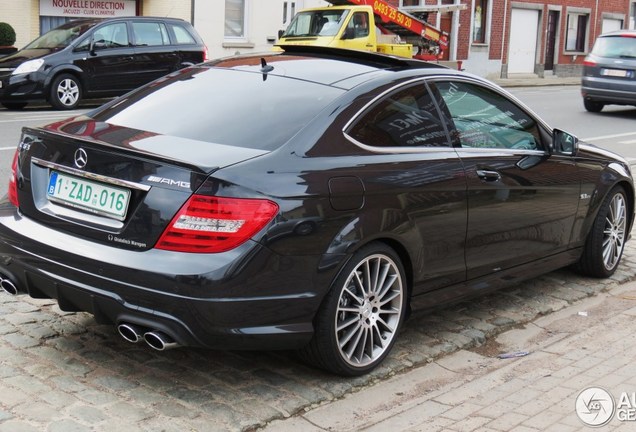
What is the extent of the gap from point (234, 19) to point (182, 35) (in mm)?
8500

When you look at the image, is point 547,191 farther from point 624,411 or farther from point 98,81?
point 98,81

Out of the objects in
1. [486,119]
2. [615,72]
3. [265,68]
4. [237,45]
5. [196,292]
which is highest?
[265,68]

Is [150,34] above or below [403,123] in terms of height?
above

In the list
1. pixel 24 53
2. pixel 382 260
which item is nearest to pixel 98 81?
pixel 24 53

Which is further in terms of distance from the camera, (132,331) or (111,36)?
(111,36)

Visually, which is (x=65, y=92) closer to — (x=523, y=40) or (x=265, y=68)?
(x=265, y=68)

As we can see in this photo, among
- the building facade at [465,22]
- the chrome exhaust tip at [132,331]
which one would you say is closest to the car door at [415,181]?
the chrome exhaust tip at [132,331]

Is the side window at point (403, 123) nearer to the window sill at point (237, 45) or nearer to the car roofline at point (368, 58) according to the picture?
the car roofline at point (368, 58)

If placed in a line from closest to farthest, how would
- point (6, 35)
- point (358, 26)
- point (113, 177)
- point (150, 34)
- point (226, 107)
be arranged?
point (113, 177) → point (226, 107) → point (150, 34) → point (6, 35) → point (358, 26)

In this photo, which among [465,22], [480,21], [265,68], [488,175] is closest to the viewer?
[265,68]

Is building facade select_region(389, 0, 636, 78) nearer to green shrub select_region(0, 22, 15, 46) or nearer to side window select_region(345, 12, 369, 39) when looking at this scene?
side window select_region(345, 12, 369, 39)

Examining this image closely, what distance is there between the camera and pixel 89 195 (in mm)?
4191

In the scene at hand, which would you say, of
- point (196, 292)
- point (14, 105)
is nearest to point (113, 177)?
point (196, 292)

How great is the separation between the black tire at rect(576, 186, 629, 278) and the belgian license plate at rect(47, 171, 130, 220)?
3.59 metres
